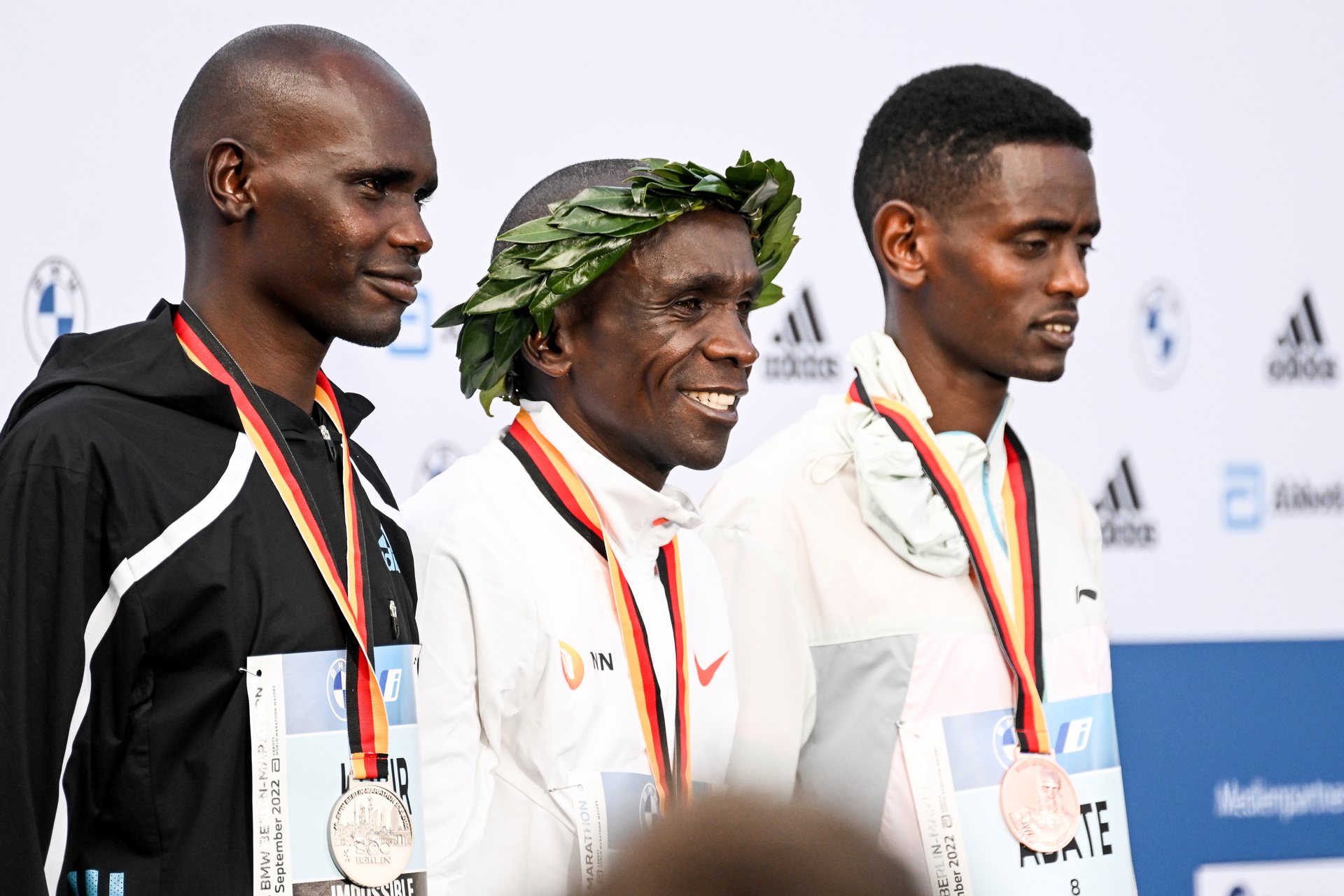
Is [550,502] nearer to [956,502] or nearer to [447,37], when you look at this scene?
[956,502]

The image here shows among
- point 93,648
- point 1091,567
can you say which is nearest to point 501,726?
point 93,648

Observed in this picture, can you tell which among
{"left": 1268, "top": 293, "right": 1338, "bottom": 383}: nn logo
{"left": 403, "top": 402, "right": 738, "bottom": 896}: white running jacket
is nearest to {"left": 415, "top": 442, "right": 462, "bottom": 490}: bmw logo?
{"left": 403, "top": 402, "right": 738, "bottom": 896}: white running jacket

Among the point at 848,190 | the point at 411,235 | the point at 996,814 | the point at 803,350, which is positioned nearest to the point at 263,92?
the point at 411,235

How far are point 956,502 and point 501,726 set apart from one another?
89 cm

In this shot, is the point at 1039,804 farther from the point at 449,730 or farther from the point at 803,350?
the point at 803,350

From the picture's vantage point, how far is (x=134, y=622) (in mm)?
1548

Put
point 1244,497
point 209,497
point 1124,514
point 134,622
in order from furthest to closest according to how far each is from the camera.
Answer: point 1244,497, point 1124,514, point 209,497, point 134,622

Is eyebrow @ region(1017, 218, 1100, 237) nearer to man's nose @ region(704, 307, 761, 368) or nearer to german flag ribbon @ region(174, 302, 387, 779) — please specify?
man's nose @ region(704, 307, 761, 368)

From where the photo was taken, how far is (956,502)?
2.36m

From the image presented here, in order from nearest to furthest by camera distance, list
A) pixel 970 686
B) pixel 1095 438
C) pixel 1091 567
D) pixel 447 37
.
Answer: pixel 970 686, pixel 1091 567, pixel 447 37, pixel 1095 438

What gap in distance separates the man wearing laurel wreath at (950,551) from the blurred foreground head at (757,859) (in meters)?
1.48

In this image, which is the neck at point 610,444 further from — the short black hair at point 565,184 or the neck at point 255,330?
the neck at point 255,330

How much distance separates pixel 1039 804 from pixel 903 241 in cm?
98

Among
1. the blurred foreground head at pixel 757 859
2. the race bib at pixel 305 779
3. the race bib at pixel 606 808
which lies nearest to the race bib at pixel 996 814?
the race bib at pixel 606 808
